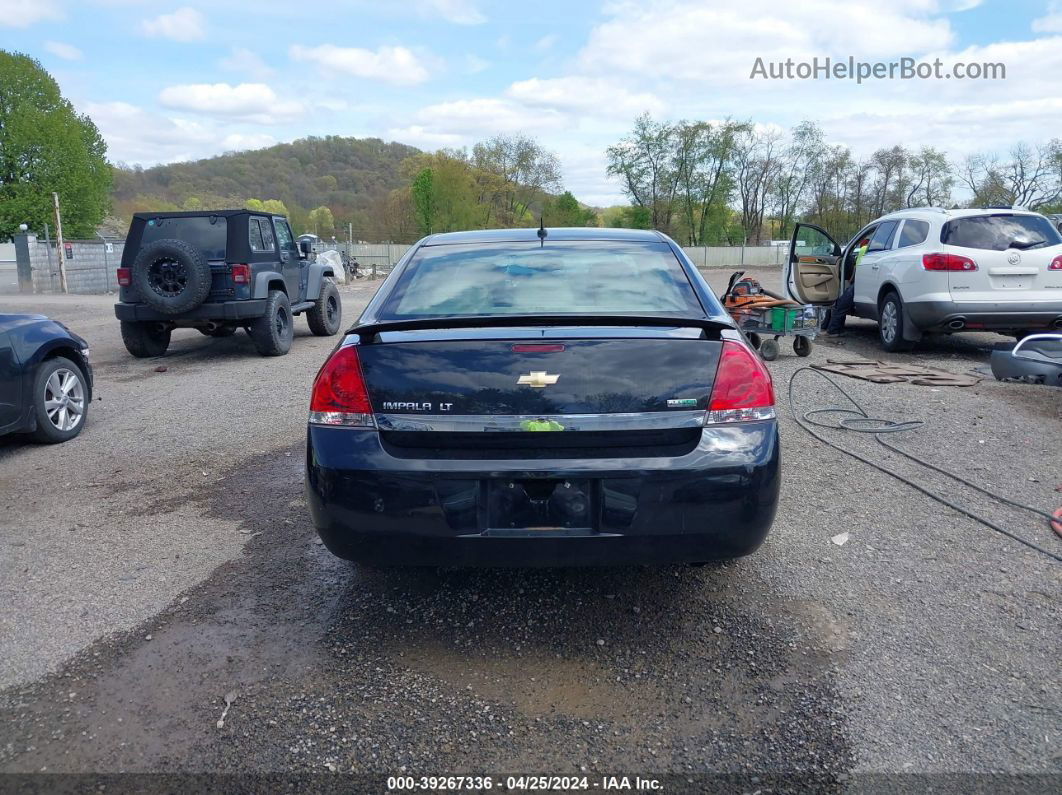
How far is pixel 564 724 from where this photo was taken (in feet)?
8.37

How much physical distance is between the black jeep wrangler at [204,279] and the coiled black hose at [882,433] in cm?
685

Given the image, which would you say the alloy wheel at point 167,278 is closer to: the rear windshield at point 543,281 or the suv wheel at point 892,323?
the rear windshield at point 543,281

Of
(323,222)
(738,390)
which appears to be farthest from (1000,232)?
(323,222)

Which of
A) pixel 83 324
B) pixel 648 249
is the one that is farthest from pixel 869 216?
pixel 648 249

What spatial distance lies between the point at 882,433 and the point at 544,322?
4.07m

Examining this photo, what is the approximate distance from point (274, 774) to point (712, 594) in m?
1.91

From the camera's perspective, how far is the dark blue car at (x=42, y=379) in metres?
5.67

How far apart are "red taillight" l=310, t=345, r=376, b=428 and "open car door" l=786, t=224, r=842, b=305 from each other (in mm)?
9934

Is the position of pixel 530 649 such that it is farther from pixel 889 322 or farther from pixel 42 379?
pixel 889 322

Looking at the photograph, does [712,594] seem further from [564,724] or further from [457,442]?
[457,442]

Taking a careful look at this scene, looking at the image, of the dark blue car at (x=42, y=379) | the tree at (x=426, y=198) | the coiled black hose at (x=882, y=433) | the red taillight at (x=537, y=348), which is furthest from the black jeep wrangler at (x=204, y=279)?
the tree at (x=426, y=198)

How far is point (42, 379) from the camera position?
238 inches

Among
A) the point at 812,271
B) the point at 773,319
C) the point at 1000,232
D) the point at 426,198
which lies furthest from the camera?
the point at 426,198

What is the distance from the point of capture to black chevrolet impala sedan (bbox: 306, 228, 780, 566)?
110 inches
